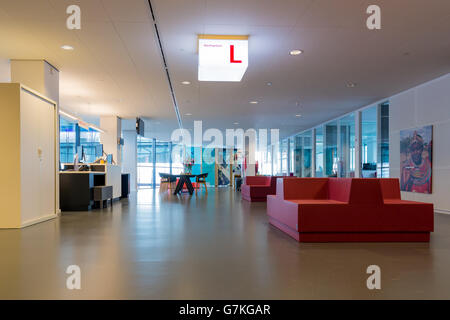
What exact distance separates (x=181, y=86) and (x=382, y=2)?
5492mm

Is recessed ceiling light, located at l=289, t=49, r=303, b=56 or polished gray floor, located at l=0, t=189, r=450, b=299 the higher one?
recessed ceiling light, located at l=289, t=49, r=303, b=56

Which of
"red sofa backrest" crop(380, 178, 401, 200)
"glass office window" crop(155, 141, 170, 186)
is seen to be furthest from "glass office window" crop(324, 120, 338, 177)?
"glass office window" crop(155, 141, 170, 186)

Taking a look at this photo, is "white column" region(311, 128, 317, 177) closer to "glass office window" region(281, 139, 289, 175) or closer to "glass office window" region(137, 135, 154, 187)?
"glass office window" region(281, 139, 289, 175)

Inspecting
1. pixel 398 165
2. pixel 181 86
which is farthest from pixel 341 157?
pixel 181 86

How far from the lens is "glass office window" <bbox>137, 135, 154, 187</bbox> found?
2169cm

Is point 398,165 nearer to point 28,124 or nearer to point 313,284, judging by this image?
point 313,284

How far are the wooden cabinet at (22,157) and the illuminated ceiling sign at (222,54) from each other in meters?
3.07

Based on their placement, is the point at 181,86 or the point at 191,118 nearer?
the point at 181,86

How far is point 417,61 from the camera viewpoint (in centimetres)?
655

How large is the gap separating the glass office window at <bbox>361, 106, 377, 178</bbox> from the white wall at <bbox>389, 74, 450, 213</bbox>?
1827 millimetres

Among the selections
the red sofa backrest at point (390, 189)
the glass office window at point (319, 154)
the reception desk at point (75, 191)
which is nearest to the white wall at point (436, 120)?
the red sofa backrest at point (390, 189)

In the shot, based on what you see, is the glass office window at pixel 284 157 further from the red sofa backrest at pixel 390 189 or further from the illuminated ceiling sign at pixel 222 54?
the illuminated ceiling sign at pixel 222 54

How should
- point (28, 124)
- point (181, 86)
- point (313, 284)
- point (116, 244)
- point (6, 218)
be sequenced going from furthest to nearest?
point (181, 86), point (28, 124), point (6, 218), point (116, 244), point (313, 284)

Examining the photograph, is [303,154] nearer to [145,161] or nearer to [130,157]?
[130,157]
